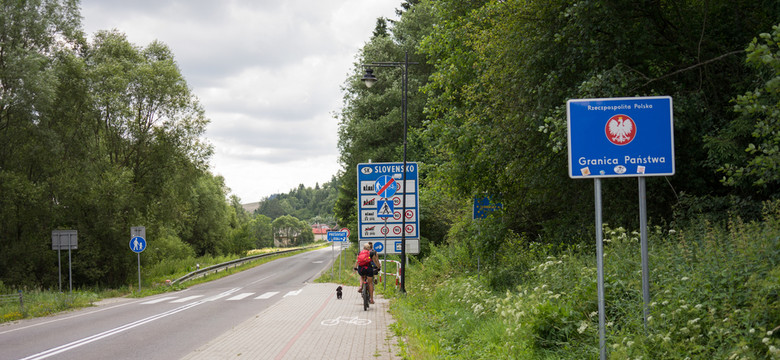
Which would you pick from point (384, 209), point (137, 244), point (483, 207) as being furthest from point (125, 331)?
point (137, 244)

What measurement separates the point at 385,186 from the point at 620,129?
1504 cm

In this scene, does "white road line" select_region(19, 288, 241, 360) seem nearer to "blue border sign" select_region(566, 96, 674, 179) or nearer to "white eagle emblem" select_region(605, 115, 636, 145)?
"blue border sign" select_region(566, 96, 674, 179)

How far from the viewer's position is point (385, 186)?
19844 mm

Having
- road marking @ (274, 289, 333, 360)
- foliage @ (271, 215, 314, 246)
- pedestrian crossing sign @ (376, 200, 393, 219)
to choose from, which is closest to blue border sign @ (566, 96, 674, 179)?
road marking @ (274, 289, 333, 360)

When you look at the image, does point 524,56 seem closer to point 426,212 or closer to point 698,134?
point 698,134

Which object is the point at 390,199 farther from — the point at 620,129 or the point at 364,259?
the point at 620,129

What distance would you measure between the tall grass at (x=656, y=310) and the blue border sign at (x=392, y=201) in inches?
375

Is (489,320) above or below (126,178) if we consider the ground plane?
below

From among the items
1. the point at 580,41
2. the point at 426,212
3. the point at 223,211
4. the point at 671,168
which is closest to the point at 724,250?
the point at 671,168

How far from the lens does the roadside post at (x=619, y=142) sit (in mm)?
4891

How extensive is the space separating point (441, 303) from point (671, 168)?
9.40 metres

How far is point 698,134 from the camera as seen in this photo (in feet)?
31.3

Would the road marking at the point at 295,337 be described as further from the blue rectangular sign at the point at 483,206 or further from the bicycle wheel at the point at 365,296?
the blue rectangular sign at the point at 483,206

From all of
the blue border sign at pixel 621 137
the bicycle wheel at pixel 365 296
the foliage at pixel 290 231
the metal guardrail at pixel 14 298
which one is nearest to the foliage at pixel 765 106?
the blue border sign at pixel 621 137
